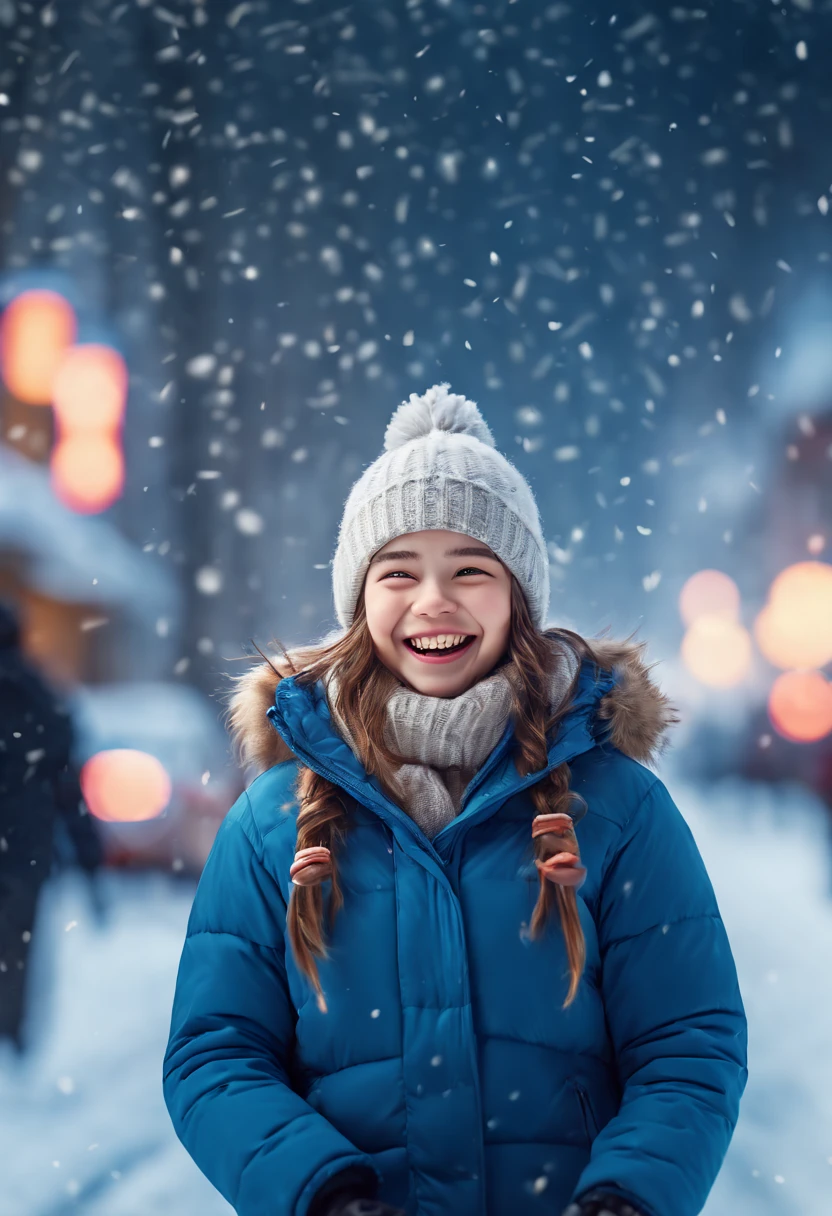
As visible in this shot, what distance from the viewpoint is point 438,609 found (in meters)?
0.85

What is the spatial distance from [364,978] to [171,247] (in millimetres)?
1387

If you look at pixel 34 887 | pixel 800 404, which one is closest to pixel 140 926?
pixel 34 887

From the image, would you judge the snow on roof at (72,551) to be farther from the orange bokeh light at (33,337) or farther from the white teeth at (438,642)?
the white teeth at (438,642)

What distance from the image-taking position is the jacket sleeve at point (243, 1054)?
69 cm

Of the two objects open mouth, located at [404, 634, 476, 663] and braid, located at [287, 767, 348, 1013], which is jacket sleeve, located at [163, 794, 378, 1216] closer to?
braid, located at [287, 767, 348, 1013]

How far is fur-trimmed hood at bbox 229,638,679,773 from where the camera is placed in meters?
0.87

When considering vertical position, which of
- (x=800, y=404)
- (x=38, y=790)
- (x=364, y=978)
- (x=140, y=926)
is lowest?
(x=364, y=978)

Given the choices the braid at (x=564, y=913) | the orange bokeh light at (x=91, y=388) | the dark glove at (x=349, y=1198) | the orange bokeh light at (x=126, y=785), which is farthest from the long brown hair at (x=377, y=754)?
the orange bokeh light at (x=91, y=388)

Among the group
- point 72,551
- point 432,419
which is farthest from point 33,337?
point 432,419

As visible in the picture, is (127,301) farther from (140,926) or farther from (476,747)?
(476,747)

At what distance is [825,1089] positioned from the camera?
59.9 inches

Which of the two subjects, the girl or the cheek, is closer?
the girl

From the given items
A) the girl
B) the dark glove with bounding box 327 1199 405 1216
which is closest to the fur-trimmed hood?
the girl

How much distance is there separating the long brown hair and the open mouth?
40 mm
